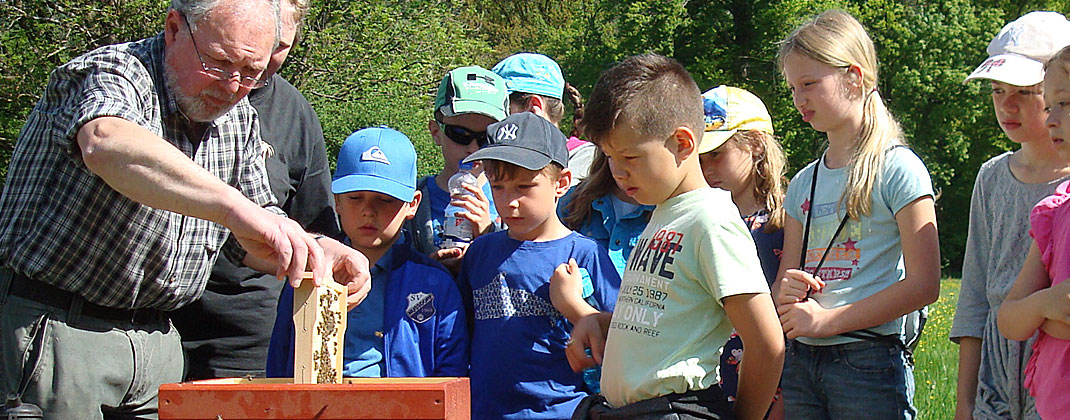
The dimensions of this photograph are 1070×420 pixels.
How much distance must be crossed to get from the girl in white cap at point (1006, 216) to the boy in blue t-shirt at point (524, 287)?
4.57 ft

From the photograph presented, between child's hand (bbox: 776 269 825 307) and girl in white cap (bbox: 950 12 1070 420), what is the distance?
683 mm

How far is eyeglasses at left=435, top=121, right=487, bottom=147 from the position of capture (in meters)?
4.43

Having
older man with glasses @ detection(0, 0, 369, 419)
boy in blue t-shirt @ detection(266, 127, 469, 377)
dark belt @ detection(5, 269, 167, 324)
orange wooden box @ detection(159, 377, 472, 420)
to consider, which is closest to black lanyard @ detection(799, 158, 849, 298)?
boy in blue t-shirt @ detection(266, 127, 469, 377)

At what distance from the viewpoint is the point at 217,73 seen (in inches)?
120

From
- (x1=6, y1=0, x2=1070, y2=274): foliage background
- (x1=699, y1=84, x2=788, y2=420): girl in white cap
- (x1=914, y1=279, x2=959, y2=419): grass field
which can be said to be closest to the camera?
(x1=699, y1=84, x2=788, y2=420): girl in white cap

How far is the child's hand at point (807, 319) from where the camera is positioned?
3.56 metres

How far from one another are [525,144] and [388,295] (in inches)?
30.6

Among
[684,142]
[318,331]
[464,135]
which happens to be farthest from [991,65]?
[318,331]

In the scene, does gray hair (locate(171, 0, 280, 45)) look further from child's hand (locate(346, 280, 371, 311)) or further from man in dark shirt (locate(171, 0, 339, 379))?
child's hand (locate(346, 280, 371, 311))

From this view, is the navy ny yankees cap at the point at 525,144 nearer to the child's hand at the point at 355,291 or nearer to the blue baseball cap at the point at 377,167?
the blue baseball cap at the point at 377,167

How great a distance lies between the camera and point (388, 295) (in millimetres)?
3752

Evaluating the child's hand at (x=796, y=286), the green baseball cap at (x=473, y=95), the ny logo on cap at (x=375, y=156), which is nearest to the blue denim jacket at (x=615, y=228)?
the green baseball cap at (x=473, y=95)

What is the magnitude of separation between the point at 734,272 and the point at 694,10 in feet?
103

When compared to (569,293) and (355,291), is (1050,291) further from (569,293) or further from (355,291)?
(355,291)
